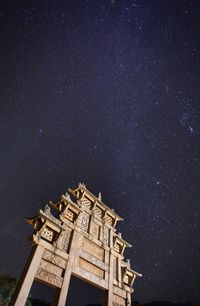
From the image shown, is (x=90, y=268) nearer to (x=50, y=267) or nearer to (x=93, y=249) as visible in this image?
(x=93, y=249)

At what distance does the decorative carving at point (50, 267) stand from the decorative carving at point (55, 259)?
12 cm

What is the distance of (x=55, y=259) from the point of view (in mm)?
8195

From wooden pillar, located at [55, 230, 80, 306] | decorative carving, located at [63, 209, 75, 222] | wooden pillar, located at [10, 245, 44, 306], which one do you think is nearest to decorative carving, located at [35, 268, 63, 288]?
wooden pillar, located at [55, 230, 80, 306]

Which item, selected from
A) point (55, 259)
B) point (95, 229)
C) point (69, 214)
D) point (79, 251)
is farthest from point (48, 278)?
point (95, 229)

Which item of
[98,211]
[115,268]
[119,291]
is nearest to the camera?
[119,291]

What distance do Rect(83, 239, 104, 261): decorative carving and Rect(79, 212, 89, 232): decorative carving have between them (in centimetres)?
65

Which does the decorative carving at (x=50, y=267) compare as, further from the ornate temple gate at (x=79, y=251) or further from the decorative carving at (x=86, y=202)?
the decorative carving at (x=86, y=202)

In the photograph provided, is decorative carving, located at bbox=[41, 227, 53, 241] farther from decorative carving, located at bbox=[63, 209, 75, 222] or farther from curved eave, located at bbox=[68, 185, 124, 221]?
curved eave, located at bbox=[68, 185, 124, 221]

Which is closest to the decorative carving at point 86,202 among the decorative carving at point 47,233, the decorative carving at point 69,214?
the decorative carving at point 69,214

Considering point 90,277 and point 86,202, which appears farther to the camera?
point 86,202

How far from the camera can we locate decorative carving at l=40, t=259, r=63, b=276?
7748mm

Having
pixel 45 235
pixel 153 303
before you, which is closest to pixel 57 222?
pixel 45 235

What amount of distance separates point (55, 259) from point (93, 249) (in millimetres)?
2563

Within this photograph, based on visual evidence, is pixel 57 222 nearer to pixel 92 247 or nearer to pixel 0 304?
pixel 92 247
